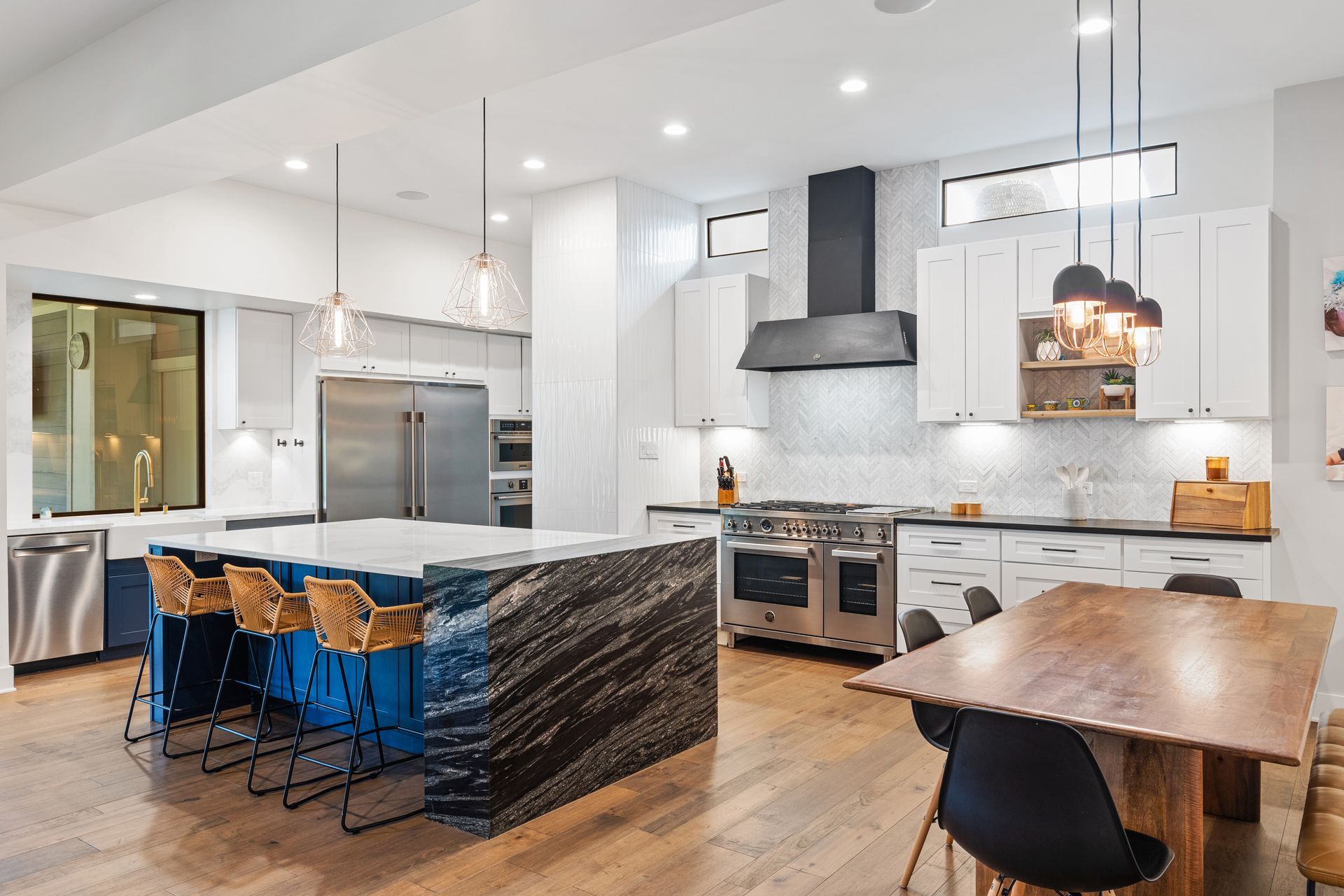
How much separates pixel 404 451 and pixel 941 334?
13.2 feet

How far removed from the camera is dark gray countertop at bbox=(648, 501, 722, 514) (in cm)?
593

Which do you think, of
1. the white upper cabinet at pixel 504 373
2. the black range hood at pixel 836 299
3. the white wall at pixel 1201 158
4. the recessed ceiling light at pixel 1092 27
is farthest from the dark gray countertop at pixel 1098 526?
the white upper cabinet at pixel 504 373

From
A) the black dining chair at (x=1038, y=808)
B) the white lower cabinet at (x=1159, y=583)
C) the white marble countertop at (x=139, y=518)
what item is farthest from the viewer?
the white marble countertop at (x=139, y=518)

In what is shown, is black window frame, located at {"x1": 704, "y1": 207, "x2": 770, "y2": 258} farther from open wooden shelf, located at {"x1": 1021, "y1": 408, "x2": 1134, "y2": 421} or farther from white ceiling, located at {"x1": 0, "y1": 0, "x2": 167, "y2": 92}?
white ceiling, located at {"x1": 0, "y1": 0, "x2": 167, "y2": 92}

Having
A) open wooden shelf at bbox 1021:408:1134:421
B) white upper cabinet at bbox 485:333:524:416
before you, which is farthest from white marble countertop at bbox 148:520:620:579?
white upper cabinet at bbox 485:333:524:416

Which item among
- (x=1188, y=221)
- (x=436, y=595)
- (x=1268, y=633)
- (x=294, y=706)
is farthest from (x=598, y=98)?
(x=1268, y=633)

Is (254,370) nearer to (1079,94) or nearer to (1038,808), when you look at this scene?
(1079,94)

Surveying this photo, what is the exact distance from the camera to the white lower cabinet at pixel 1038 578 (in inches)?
181

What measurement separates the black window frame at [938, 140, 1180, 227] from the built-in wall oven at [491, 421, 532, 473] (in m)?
3.92

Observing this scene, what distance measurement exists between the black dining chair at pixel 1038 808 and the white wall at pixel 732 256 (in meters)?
4.85

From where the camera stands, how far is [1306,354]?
4414 millimetres

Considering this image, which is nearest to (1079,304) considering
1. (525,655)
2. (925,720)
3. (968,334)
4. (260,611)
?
(925,720)

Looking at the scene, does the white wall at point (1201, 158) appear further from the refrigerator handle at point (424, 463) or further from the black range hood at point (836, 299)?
the refrigerator handle at point (424, 463)

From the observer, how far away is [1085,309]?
9.25ft
